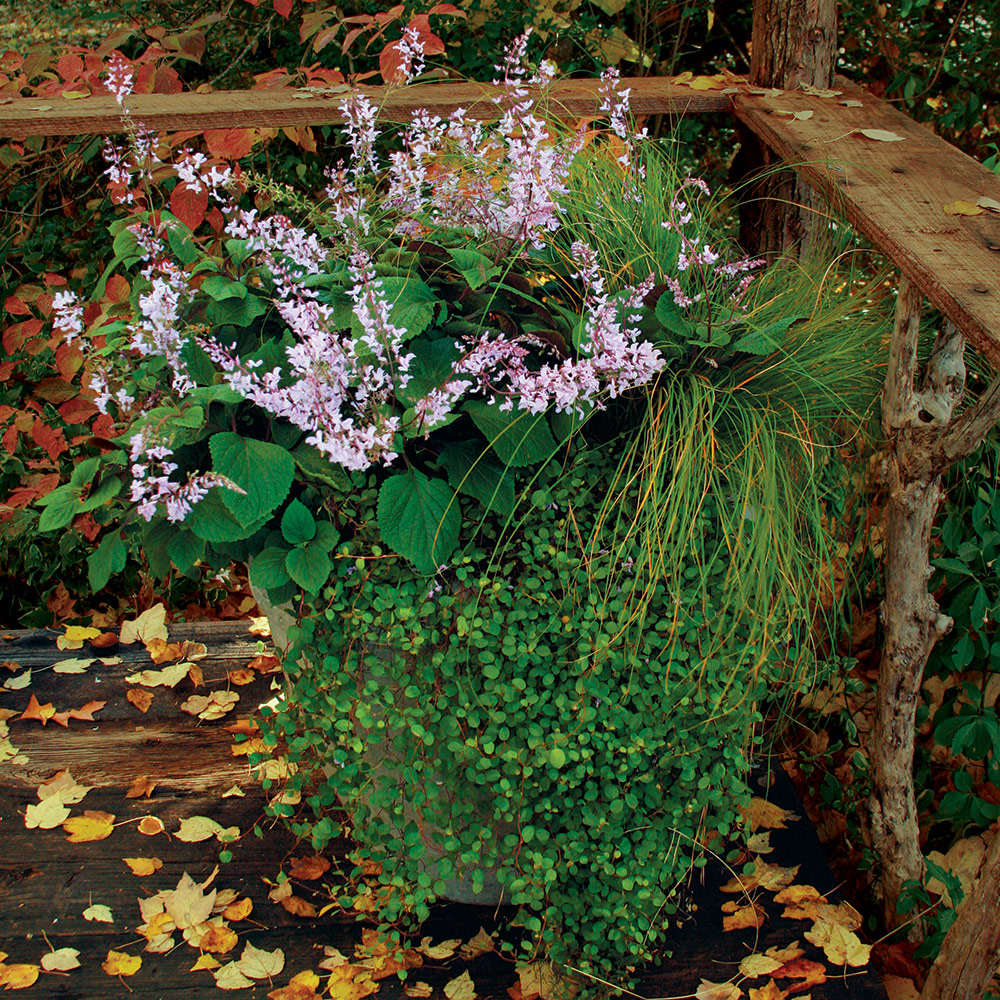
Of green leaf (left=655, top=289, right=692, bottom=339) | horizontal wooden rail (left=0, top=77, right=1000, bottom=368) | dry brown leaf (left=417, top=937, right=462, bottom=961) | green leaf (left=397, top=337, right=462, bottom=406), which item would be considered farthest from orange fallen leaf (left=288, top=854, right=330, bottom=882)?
horizontal wooden rail (left=0, top=77, right=1000, bottom=368)

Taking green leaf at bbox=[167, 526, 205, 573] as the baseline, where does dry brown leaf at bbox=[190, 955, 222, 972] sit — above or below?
below

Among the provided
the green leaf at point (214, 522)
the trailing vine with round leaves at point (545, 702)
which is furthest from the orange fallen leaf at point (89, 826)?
the green leaf at point (214, 522)

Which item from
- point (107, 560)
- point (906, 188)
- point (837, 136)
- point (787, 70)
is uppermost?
point (787, 70)

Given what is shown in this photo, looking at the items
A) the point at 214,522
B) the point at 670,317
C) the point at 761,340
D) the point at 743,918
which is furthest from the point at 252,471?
the point at 743,918

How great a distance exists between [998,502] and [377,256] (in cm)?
124

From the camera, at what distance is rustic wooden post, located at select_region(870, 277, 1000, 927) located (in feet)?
4.95

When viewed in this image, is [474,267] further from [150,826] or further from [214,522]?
[150,826]

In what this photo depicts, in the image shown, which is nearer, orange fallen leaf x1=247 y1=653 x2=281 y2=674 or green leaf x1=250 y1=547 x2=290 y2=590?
green leaf x1=250 y1=547 x2=290 y2=590

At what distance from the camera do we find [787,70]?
2324 mm

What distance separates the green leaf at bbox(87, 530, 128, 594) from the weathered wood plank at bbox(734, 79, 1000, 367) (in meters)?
1.31

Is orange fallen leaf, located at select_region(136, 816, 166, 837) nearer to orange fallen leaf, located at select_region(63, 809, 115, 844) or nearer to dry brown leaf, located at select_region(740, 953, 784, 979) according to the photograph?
orange fallen leaf, located at select_region(63, 809, 115, 844)

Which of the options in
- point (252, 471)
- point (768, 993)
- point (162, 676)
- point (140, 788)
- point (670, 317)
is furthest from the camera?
point (162, 676)

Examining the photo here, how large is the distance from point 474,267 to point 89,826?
1.38 metres

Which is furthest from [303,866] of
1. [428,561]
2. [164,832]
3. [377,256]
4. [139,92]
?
[139,92]
